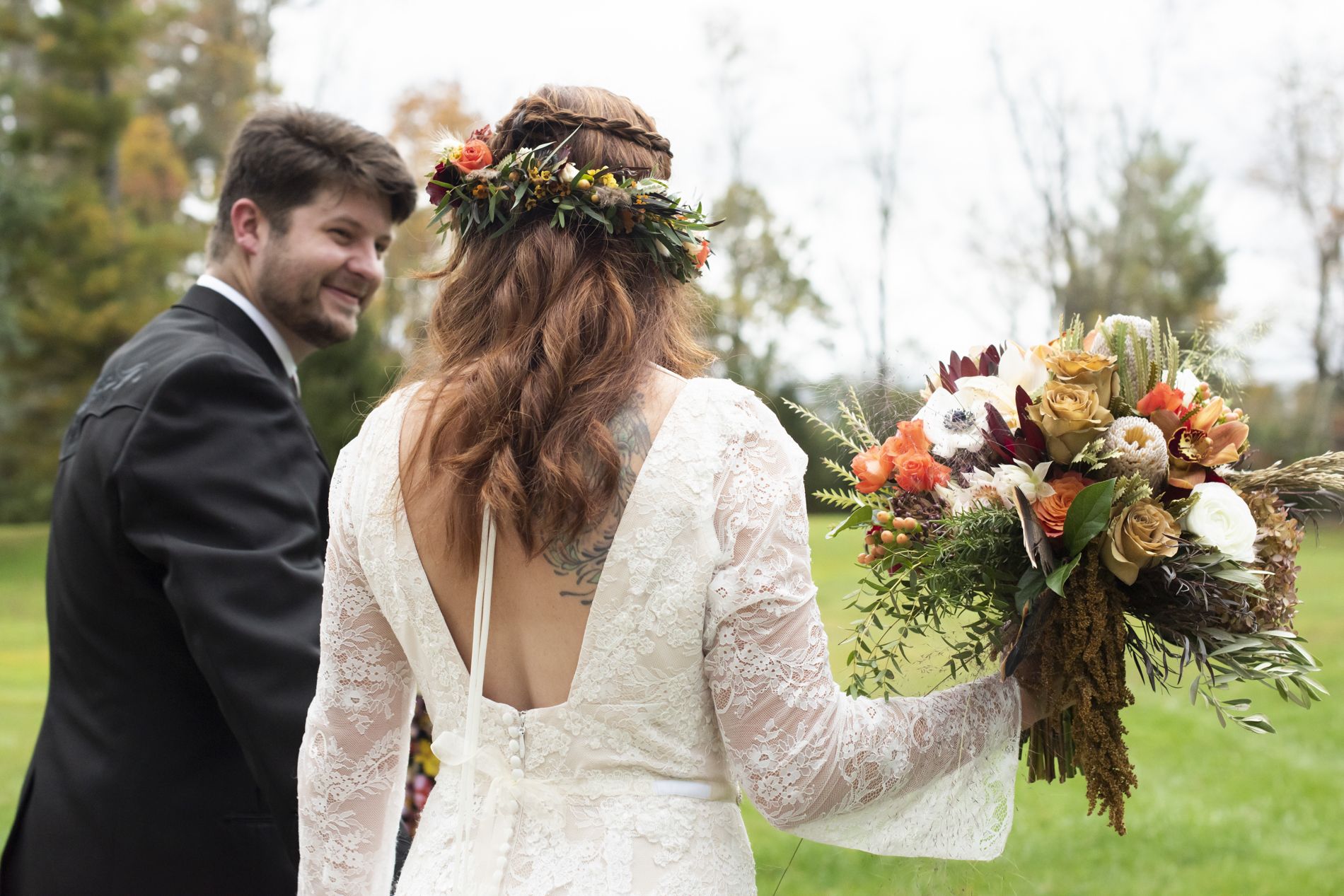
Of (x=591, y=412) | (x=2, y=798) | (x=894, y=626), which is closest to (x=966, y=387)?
(x=894, y=626)

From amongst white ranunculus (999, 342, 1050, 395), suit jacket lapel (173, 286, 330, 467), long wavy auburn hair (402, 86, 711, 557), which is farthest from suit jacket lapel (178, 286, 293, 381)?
white ranunculus (999, 342, 1050, 395)

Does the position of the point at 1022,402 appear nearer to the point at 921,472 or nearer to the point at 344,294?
the point at 921,472

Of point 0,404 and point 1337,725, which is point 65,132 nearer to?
point 0,404

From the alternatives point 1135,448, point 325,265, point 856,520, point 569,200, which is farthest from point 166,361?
point 1135,448

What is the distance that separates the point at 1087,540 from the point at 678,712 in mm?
703

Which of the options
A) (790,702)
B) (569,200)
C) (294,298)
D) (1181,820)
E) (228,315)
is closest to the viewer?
(790,702)

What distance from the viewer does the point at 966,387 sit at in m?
1.80

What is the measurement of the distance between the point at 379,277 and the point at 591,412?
1894mm

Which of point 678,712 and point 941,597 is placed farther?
point 941,597

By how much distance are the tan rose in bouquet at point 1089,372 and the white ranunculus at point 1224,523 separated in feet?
0.75

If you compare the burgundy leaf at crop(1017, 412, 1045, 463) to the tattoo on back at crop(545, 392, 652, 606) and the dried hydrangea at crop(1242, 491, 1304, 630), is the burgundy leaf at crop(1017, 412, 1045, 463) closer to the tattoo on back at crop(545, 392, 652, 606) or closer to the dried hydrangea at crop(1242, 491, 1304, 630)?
the dried hydrangea at crop(1242, 491, 1304, 630)

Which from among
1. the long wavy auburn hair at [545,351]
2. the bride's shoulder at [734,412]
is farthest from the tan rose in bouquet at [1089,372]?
the long wavy auburn hair at [545,351]

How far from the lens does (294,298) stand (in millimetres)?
2873

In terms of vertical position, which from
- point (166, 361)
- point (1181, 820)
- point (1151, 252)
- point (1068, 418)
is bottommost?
point (1181, 820)
